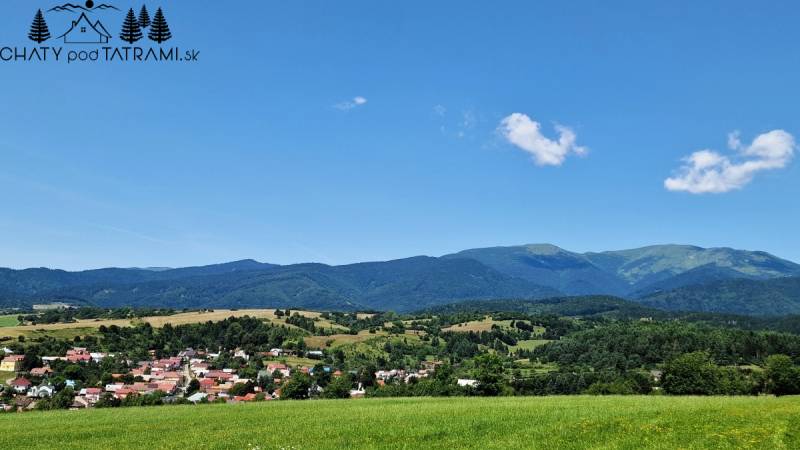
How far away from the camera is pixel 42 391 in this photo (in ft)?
361

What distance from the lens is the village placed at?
91.0 metres

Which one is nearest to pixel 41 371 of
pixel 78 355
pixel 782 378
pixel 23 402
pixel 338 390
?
pixel 78 355

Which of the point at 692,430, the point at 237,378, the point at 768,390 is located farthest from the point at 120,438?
the point at 237,378

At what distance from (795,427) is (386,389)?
6949 centimetres

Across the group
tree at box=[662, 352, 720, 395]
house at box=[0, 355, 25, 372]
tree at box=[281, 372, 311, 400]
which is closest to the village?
house at box=[0, 355, 25, 372]

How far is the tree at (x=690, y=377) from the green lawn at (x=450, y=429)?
3879 cm

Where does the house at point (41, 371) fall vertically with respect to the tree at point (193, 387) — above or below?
above

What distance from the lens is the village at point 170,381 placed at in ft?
298

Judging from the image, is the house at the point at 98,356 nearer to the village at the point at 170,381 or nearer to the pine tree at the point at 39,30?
the village at the point at 170,381

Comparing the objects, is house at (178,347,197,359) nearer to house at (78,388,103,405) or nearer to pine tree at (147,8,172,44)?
house at (78,388,103,405)

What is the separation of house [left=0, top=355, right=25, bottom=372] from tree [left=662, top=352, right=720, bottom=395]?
499 feet

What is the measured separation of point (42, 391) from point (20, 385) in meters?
10.4

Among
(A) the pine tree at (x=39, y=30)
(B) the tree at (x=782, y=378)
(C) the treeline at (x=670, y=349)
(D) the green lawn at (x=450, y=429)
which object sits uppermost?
(A) the pine tree at (x=39, y=30)

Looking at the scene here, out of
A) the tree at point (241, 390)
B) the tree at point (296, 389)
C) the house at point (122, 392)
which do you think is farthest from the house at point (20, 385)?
the tree at point (296, 389)
